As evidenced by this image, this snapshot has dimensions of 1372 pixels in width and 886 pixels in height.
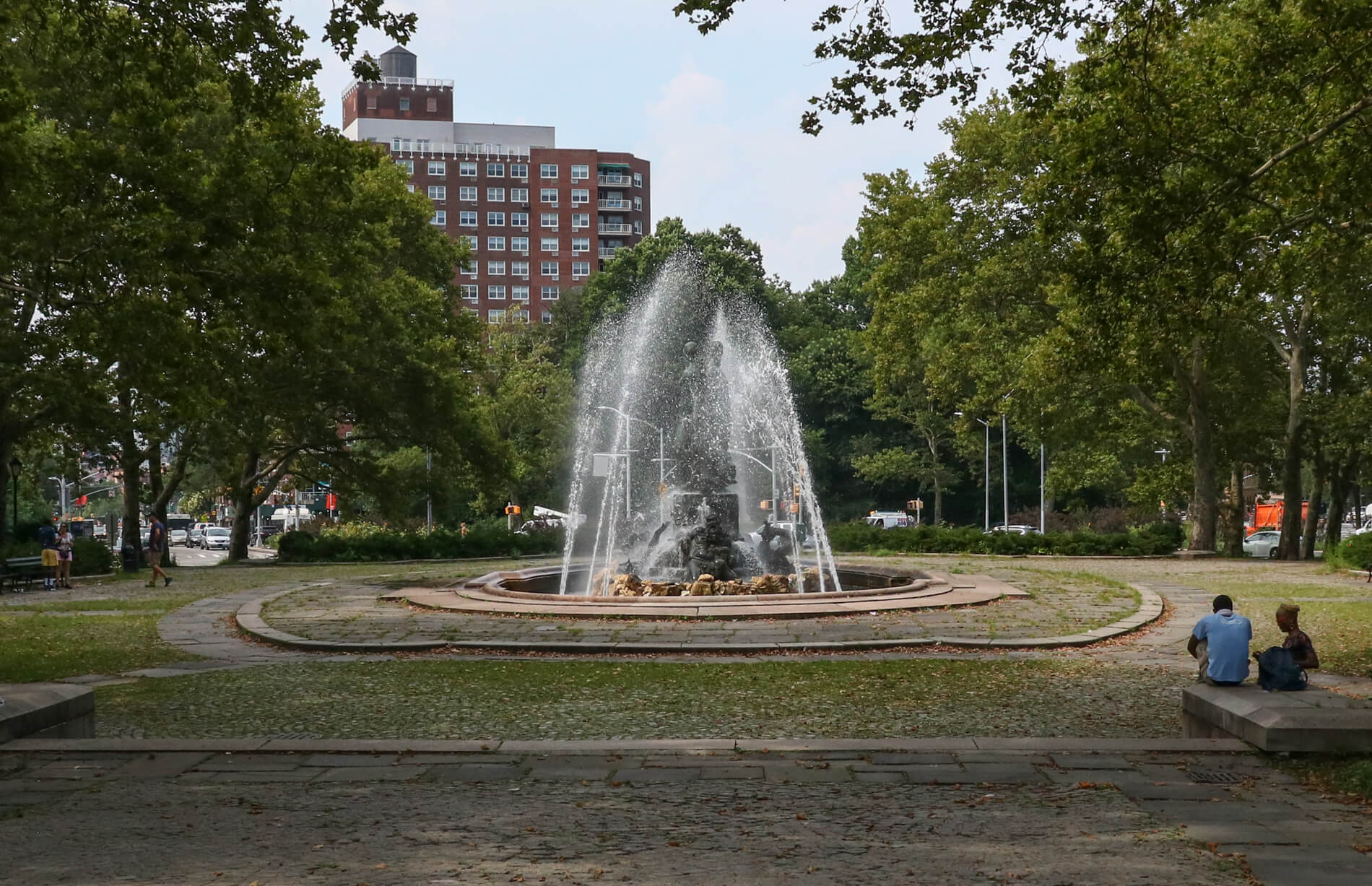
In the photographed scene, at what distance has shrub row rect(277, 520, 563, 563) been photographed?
41.2 meters

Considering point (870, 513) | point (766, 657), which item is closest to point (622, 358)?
point (870, 513)

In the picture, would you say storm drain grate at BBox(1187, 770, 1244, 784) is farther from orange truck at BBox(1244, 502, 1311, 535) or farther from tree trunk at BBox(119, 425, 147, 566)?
orange truck at BBox(1244, 502, 1311, 535)

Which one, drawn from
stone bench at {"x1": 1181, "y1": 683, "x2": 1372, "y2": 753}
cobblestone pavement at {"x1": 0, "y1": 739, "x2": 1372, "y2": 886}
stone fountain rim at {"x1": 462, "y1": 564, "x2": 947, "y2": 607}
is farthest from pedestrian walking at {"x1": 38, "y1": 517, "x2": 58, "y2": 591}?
stone bench at {"x1": 1181, "y1": 683, "x2": 1372, "y2": 753}

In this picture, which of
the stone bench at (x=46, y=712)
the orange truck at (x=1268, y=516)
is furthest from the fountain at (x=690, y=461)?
the orange truck at (x=1268, y=516)

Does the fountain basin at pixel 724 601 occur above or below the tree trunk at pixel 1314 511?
below

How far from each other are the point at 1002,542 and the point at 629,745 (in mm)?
34029

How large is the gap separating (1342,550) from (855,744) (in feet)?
86.1

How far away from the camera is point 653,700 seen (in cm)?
1182

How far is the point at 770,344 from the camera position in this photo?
245 feet

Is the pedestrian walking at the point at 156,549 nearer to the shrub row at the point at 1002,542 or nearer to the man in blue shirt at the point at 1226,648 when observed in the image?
the shrub row at the point at 1002,542

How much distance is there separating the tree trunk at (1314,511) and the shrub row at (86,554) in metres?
33.9

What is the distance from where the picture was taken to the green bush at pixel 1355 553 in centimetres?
2941

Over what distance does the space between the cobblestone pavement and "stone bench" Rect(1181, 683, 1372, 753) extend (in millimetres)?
287

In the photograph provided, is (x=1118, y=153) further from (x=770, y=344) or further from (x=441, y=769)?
(x=770, y=344)
